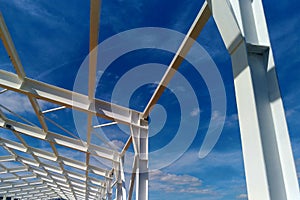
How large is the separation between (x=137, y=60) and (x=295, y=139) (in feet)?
7.84

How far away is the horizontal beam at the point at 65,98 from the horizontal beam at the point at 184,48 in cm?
71

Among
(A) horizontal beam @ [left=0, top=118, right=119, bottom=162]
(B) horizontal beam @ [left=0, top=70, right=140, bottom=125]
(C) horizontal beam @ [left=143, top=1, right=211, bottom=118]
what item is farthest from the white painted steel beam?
(A) horizontal beam @ [left=0, top=118, right=119, bottom=162]

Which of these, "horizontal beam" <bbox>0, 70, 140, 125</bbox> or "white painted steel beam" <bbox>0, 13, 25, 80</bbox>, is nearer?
"white painted steel beam" <bbox>0, 13, 25, 80</bbox>

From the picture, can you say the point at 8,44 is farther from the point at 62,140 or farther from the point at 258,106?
the point at 62,140

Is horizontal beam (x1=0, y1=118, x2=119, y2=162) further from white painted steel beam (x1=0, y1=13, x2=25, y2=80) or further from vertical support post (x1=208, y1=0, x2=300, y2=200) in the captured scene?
vertical support post (x1=208, y1=0, x2=300, y2=200)

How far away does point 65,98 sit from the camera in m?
4.18

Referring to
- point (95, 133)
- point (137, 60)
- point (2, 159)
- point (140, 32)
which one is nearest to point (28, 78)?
point (95, 133)

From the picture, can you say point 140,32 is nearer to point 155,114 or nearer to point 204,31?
point 204,31

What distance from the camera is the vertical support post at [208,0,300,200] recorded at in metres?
1.03

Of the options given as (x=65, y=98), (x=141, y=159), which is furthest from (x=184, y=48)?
(x=65, y=98)

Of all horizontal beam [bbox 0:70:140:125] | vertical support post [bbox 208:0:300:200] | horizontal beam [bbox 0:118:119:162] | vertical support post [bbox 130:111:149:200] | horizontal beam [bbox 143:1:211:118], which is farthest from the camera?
horizontal beam [bbox 0:118:119:162]

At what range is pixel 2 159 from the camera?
8195 mm

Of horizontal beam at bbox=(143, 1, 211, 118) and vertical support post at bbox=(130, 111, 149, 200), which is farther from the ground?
horizontal beam at bbox=(143, 1, 211, 118)

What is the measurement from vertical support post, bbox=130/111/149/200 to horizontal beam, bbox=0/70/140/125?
21 centimetres
